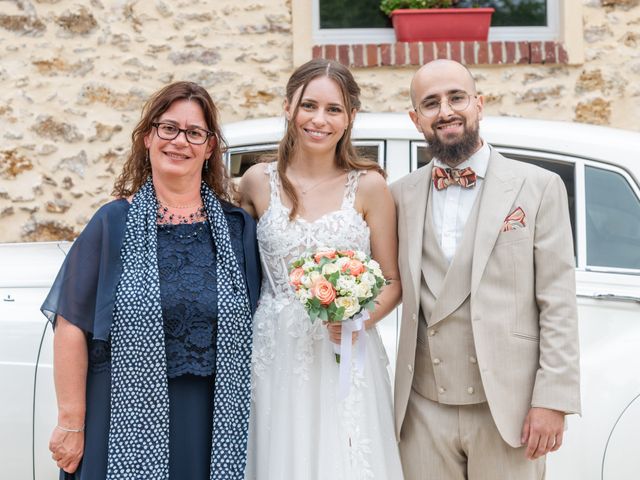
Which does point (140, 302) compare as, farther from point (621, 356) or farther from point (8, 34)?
point (8, 34)

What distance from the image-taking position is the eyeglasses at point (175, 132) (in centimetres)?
285

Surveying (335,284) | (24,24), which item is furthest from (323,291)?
(24,24)

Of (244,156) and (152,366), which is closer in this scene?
(152,366)

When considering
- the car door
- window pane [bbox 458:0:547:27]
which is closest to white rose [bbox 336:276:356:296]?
the car door

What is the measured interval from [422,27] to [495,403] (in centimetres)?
467

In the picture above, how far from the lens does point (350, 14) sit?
7.07 metres

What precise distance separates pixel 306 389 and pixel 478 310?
0.67 meters

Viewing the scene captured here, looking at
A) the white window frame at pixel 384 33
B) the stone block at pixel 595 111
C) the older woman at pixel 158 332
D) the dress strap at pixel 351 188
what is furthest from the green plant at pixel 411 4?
the older woman at pixel 158 332

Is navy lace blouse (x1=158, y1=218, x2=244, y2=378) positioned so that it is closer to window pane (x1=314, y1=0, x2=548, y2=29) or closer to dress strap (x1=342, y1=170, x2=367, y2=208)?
dress strap (x1=342, y1=170, x2=367, y2=208)

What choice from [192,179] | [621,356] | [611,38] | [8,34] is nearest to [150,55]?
[8,34]

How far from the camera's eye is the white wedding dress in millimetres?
2918

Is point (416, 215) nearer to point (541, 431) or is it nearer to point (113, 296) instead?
point (541, 431)

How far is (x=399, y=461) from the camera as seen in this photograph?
294 centimetres

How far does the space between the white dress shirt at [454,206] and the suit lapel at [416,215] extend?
0.04 metres
